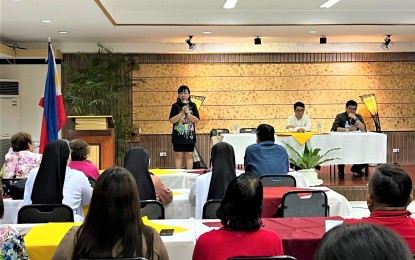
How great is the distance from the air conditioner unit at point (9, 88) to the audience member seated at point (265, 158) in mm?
7307

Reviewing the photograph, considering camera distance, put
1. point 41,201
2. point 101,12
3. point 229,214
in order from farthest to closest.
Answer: point 101,12
point 41,201
point 229,214

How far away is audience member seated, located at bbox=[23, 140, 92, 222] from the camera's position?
175 inches

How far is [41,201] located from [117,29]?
6419mm

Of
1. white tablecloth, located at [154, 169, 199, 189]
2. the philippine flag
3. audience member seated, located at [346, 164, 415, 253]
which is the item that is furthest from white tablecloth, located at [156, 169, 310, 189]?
audience member seated, located at [346, 164, 415, 253]

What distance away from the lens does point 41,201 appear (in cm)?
451

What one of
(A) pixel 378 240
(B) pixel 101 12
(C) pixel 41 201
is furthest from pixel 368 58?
(A) pixel 378 240

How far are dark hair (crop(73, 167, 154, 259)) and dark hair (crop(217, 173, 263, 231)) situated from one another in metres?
0.52

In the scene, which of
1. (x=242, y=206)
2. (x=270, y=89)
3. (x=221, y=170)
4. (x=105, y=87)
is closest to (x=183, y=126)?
(x=105, y=87)

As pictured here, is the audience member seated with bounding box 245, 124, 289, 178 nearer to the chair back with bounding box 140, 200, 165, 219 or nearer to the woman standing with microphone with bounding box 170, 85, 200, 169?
the chair back with bounding box 140, 200, 165, 219

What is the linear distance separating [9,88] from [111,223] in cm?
1016

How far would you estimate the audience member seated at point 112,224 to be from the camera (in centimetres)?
244

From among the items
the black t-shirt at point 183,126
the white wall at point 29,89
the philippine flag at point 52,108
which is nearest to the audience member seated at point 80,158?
the philippine flag at point 52,108

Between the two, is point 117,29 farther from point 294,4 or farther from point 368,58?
point 368,58

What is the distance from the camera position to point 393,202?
9.50 ft
